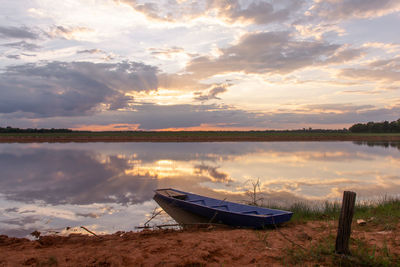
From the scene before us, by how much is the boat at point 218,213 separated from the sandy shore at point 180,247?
37cm

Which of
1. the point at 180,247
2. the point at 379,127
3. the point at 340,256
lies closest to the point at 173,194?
the point at 180,247

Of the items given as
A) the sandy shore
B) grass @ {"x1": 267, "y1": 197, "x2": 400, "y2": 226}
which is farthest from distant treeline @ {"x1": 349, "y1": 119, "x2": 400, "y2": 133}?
the sandy shore

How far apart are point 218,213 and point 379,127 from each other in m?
115

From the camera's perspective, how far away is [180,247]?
6168mm

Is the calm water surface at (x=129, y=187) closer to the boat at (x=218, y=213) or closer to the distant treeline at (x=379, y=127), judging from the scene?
the boat at (x=218, y=213)

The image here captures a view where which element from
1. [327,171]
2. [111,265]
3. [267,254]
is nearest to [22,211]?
[111,265]

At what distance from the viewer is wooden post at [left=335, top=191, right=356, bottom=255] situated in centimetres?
510

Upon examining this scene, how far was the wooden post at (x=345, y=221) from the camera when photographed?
16.7 feet

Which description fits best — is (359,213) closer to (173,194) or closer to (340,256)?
(340,256)

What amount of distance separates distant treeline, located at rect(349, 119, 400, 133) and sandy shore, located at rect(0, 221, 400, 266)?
10928 centimetres

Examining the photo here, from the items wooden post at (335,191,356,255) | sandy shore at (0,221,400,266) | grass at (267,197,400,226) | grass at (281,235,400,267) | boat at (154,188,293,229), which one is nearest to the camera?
grass at (281,235,400,267)

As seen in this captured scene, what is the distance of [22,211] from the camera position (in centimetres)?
1006

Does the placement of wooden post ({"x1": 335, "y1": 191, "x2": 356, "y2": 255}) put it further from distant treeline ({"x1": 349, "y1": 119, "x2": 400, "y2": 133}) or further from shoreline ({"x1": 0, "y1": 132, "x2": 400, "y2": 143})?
distant treeline ({"x1": 349, "y1": 119, "x2": 400, "y2": 133})

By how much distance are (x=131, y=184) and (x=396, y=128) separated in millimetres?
108285
